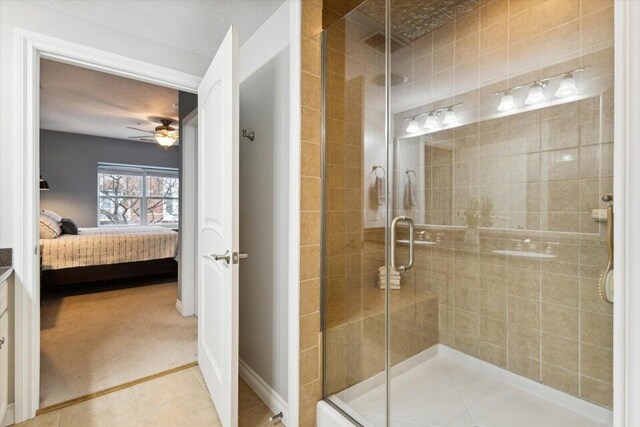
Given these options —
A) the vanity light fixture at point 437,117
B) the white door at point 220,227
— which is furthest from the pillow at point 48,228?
the vanity light fixture at point 437,117

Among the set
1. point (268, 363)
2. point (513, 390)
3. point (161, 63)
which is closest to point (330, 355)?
point (268, 363)

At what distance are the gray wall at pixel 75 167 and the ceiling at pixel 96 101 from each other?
1.04 ft

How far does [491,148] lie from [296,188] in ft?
4.64

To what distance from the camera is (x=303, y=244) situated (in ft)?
5.31

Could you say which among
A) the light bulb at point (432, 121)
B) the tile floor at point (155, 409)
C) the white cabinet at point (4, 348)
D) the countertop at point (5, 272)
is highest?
the light bulb at point (432, 121)

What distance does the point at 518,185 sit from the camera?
1.93 metres

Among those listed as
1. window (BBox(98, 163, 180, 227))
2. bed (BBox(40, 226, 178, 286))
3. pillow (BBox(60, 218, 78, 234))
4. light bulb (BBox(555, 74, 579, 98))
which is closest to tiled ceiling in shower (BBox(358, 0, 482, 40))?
light bulb (BBox(555, 74, 579, 98))

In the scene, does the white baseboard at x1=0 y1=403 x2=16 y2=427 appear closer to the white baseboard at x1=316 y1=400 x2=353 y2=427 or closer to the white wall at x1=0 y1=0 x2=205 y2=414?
the white wall at x1=0 y1=0 x2=205 y2=414

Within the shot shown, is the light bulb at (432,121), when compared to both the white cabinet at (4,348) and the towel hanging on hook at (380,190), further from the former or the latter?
the white cabinet at (4,348)

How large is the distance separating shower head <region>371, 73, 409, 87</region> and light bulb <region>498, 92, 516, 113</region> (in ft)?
2.10

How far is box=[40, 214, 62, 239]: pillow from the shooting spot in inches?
161

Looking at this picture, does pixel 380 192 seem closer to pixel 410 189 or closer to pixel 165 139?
pixel 410 189

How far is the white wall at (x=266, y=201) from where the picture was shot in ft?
5.78

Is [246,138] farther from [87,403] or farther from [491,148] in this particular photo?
[87,403]
